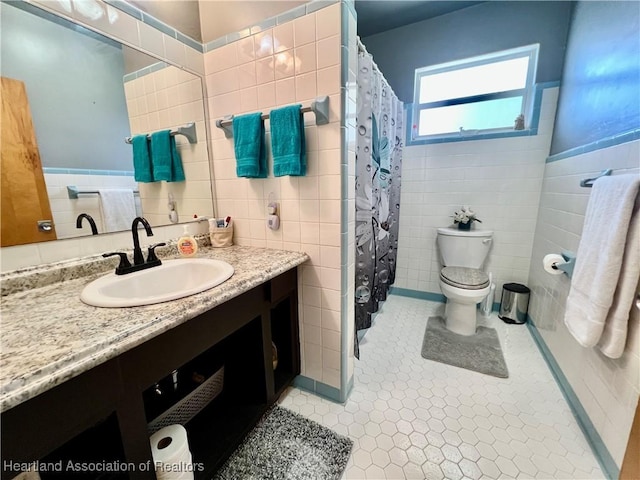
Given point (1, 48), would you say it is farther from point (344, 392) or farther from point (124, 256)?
point (344, 392)

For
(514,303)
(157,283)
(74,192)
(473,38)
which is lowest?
(514,303)

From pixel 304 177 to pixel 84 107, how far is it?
87cm

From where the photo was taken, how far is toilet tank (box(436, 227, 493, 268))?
2.12 metres

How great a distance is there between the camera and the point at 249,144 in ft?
3.89

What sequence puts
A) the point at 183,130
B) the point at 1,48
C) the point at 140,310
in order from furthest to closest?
the point at 183,130 < the point at 1,48 < the point at 140,310

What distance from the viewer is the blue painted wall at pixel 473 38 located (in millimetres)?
1867

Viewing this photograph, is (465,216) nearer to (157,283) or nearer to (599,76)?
(599,76)

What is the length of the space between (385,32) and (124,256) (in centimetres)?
268

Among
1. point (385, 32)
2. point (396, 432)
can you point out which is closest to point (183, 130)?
point (396, 432)

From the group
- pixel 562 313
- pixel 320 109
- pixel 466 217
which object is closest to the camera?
pixel 320 109

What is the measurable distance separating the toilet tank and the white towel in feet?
7.12

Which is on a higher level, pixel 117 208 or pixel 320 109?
pixel 320 109

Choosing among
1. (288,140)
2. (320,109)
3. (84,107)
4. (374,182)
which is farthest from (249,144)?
(374,182)

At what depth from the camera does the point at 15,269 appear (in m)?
0.81
